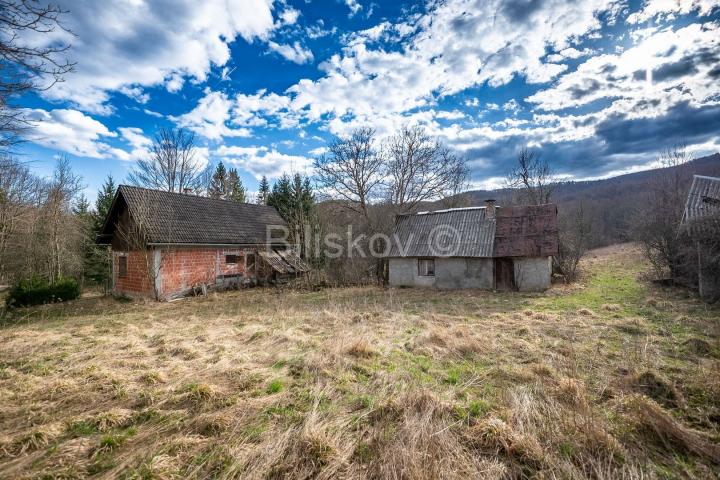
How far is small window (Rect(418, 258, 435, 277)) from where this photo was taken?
60.6ft

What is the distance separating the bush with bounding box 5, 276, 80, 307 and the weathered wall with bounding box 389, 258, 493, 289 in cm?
1635

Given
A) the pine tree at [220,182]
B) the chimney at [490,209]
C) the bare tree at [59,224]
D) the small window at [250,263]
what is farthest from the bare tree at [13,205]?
the chimney at [490,209]

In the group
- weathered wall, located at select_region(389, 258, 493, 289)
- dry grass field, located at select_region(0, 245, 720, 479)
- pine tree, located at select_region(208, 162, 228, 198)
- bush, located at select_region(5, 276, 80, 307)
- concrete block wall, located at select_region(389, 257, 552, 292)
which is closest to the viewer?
dry grass field, located at select_region(0, 245, 720, 479)

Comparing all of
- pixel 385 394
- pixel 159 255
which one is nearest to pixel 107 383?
pixel 385 394

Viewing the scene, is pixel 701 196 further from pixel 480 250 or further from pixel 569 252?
pixel 480 250

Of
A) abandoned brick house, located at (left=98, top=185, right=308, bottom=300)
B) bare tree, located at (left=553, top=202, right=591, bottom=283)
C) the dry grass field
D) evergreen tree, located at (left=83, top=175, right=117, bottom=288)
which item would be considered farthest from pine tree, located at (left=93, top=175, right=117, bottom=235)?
bare tree, located at (left=553, top=202, right=591, bottom=283)

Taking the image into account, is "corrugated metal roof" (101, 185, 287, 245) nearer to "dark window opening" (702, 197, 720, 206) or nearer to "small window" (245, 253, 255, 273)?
"small window" (245, 253, 255, 273)

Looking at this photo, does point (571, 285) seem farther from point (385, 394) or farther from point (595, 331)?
point (385, 394)

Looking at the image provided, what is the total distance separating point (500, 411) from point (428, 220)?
55.4ft

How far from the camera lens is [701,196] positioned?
14.4 metres

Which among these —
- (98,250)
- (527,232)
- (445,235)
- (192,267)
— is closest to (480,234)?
(445,235)

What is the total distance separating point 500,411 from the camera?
3984 mm

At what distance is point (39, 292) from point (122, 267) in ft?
10.8

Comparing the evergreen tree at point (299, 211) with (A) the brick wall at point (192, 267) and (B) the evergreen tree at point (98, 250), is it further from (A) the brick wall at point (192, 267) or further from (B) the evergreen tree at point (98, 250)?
(B) the evergreen tree at point (98, 250)
